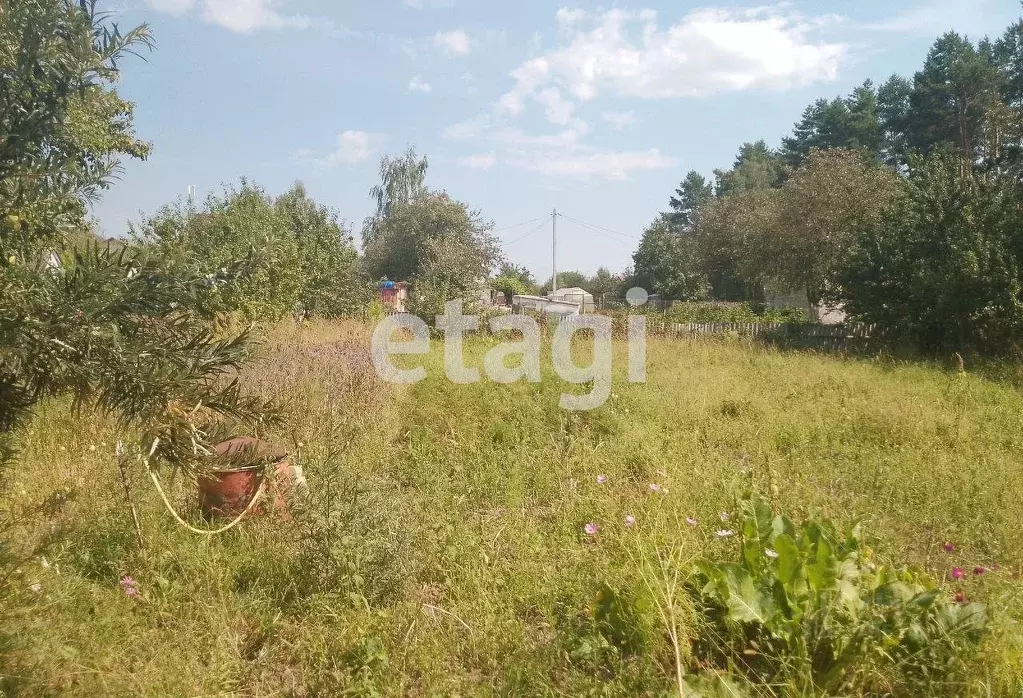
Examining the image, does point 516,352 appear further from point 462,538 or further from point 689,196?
point 689,196

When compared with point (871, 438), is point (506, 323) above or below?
above

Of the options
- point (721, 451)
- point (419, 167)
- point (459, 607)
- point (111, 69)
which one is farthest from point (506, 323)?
point (419, 167)

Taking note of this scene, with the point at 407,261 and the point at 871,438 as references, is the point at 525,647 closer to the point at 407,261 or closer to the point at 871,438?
the point at 871,438

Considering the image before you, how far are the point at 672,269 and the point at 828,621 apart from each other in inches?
1325

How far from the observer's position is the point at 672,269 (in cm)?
3475

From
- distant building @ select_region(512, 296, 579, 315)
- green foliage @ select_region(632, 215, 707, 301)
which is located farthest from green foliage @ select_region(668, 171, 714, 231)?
distant building @ select_region(512, 296, 579, 315)

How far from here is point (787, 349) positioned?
1349cm

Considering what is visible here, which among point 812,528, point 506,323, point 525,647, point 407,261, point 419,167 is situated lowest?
point 525,647

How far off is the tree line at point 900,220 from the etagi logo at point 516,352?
5202mm

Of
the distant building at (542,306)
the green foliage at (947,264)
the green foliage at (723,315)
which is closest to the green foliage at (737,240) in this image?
the green foliage at (723,315)

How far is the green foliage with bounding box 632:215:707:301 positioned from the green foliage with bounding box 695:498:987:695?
30.3 metres

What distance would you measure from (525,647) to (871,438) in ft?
15.1

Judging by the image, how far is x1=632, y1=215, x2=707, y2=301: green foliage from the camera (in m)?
33.8

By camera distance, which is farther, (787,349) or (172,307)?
(787,349)
